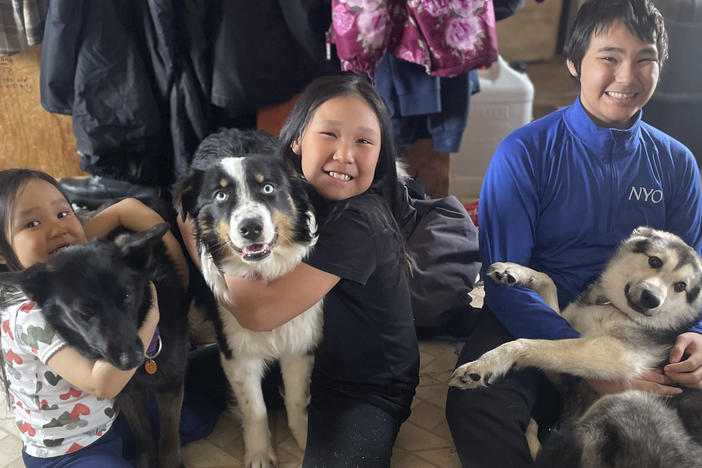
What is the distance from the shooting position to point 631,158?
1.65 m

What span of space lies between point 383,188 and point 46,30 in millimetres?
1481

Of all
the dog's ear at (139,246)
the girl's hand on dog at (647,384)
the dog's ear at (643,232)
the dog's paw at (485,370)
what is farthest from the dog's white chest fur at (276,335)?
the dog's ear at (643,232)

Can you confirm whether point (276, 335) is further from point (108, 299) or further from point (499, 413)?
point (499, 413)

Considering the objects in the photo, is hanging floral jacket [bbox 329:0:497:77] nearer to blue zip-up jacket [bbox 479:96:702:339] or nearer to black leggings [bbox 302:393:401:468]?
blue zip-up jacket [bbox 479:96:702:339]

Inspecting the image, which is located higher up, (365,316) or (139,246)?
(139,246)

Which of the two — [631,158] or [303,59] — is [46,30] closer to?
[303,59]

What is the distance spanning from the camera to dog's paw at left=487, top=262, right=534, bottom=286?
→ 162 cm

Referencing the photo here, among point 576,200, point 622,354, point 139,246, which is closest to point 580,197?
point 576,200

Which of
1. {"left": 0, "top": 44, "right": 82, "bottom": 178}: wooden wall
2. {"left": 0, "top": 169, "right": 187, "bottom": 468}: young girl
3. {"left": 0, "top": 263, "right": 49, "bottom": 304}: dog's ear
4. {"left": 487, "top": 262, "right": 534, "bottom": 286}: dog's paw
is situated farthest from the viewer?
{"left": 0, "top": 44, "right": 82, "bottom": 178}: wooden wall

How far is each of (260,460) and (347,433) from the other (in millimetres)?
281

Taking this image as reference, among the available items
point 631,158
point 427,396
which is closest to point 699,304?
point 631,158

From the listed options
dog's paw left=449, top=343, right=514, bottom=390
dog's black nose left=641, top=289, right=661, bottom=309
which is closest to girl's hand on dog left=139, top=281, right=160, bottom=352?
dog's paw left=449, top=343, right=514, bottom=390

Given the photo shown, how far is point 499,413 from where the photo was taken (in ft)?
5.04

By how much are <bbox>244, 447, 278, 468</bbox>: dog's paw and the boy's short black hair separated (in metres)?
1.38
